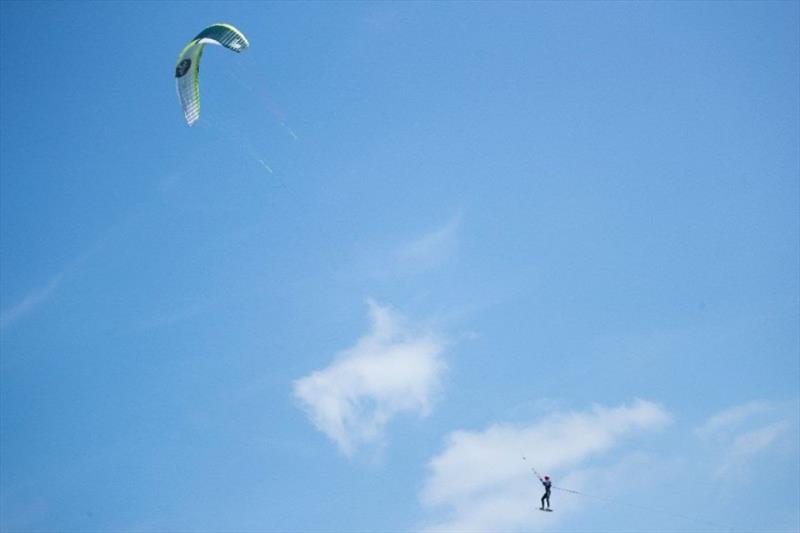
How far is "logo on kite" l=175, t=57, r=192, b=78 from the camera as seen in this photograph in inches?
1049

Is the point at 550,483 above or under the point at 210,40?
under

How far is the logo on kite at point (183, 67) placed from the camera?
26.7 meters

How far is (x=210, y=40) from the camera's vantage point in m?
25.5

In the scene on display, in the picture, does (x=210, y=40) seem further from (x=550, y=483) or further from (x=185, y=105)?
(x=550, y=483)

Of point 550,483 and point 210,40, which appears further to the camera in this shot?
point 550,483

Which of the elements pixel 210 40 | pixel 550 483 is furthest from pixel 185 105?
pixel 550 483

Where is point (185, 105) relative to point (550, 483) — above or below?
above

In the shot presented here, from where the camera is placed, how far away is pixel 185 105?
2673 cm

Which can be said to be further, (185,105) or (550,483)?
(550,483)

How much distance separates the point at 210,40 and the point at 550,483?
2647cm

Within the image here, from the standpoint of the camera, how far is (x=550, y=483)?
2972cm

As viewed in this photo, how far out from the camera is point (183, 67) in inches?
1054

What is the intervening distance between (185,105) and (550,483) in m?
25.4

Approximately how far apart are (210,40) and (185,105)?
318 centimetres
